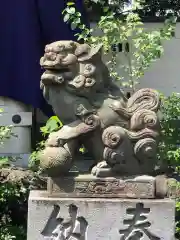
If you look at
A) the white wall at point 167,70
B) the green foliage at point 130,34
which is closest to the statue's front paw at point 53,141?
the green foliage at point 130,34

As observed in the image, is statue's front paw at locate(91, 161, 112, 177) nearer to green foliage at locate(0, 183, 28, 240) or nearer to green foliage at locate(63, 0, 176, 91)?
green foliage at locate(0, 183, 28, 240)

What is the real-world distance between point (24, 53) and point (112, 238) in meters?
3.78

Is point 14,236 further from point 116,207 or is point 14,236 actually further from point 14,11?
point 14,11

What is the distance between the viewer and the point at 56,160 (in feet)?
11.0

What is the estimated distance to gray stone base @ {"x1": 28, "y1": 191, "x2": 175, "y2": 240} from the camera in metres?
3.36

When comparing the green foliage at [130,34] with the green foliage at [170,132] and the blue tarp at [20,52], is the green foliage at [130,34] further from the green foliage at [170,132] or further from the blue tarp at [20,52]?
the blue tarp at [20,52]

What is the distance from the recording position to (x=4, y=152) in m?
6.93

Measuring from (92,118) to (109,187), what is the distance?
452 millimetres

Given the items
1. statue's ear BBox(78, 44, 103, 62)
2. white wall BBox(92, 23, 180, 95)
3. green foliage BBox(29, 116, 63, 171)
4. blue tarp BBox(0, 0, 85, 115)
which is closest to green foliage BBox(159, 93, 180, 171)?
green foliage BBox(29, 116, 63, 171)

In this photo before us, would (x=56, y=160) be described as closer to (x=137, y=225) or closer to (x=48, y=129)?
(x=137, y=225)

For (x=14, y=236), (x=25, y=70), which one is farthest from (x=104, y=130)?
(x=25, y=70)

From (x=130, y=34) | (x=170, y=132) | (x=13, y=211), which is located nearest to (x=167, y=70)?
(x=130, y=34)

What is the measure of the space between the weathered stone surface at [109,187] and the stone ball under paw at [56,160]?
3.0 inches

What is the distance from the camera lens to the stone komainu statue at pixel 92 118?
3.37 metres
